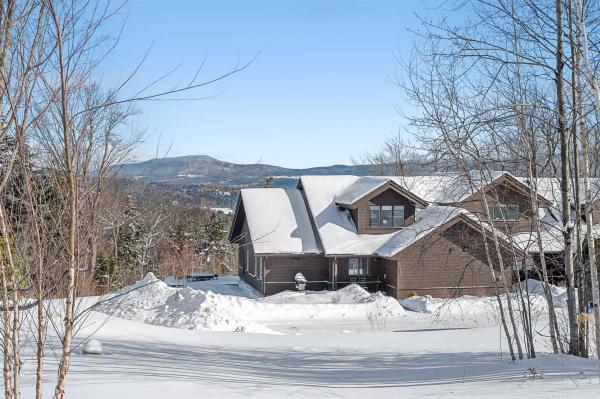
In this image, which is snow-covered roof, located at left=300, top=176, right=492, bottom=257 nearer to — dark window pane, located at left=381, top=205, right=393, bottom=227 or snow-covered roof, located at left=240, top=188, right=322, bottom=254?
dark window pane, located at left=381, top=205, right=393, bottom=227

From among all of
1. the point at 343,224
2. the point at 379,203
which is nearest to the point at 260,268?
the point at 343,224

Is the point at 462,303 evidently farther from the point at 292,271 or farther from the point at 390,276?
the point at 292,271

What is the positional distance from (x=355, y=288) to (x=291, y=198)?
7140 millimetres

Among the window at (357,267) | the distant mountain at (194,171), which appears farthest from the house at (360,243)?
the distant mountain at (194,171)

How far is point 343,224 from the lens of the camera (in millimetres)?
27750

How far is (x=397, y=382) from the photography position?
8.57m

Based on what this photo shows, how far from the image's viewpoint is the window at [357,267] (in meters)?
26.8

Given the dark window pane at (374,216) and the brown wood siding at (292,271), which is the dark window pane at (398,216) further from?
the brown wood siding at (292,271)

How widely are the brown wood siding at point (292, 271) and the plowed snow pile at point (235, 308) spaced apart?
1389 millimetres

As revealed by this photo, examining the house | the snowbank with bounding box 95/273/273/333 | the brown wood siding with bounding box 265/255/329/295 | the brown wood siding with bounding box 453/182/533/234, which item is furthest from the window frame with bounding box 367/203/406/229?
the brown wood siding with bounding box 453/182/533/234

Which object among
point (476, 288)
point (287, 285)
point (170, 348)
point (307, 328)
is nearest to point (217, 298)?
point (307, 328)

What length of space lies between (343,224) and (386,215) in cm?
218

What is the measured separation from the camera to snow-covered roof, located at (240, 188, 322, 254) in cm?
2630

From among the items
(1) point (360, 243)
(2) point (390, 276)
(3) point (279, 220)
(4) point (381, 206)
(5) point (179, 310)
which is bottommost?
(5) point (179, 310)
